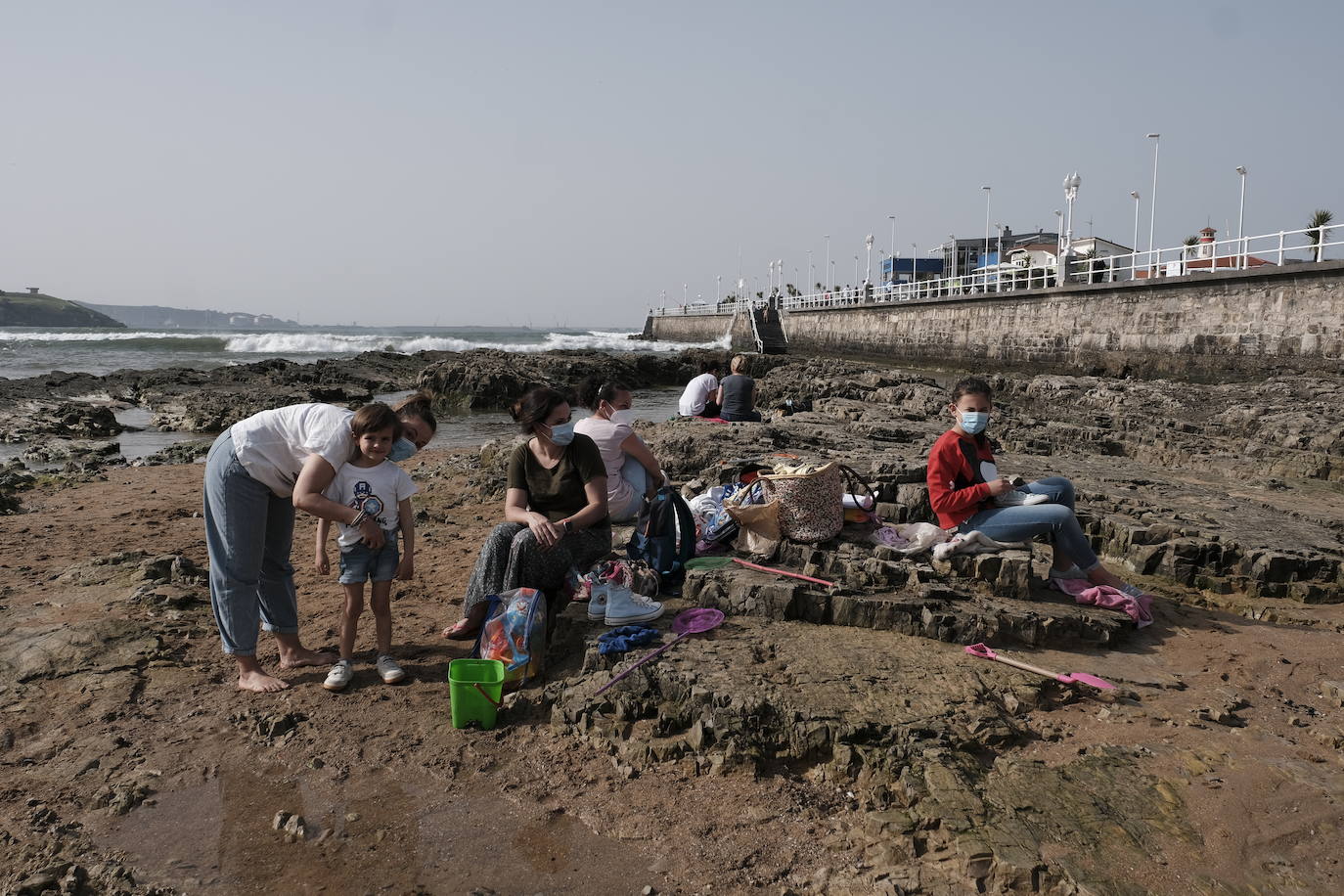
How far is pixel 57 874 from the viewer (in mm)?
3016

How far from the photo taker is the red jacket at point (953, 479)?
210 inches

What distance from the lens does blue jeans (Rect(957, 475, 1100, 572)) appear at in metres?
5.16

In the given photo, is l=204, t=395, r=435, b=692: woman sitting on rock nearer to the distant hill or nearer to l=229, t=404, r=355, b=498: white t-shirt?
l=229, t=404, r=355, b=498: white t-shirt

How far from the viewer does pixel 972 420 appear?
17.4ft

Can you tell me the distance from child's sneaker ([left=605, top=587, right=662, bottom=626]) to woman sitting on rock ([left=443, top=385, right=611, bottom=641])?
388 mm

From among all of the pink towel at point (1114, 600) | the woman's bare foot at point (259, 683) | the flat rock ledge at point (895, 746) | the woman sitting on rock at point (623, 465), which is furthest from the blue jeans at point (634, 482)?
the pink towel at point (1114, 600)

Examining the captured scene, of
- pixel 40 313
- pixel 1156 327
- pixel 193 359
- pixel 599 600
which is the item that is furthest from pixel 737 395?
pixel 40 313

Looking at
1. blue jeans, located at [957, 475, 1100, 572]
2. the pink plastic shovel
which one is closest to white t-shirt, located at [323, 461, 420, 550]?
the pink plastic shovel

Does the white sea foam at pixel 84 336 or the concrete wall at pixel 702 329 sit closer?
the concrete wall at pixel 702 329

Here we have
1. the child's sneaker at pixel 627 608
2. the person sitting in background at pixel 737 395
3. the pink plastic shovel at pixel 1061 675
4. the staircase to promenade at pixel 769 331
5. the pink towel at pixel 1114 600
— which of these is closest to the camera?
the pink plastic shovel at pixel 1061 675

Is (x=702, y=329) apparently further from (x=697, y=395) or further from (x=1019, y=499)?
(x=1019, y=499)

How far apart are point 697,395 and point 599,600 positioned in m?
7.08

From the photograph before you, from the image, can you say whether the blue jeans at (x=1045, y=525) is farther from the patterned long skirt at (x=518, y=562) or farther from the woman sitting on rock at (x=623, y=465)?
the patterned long skirt at (x=518, y=562)

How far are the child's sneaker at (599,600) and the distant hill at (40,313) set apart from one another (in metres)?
141
